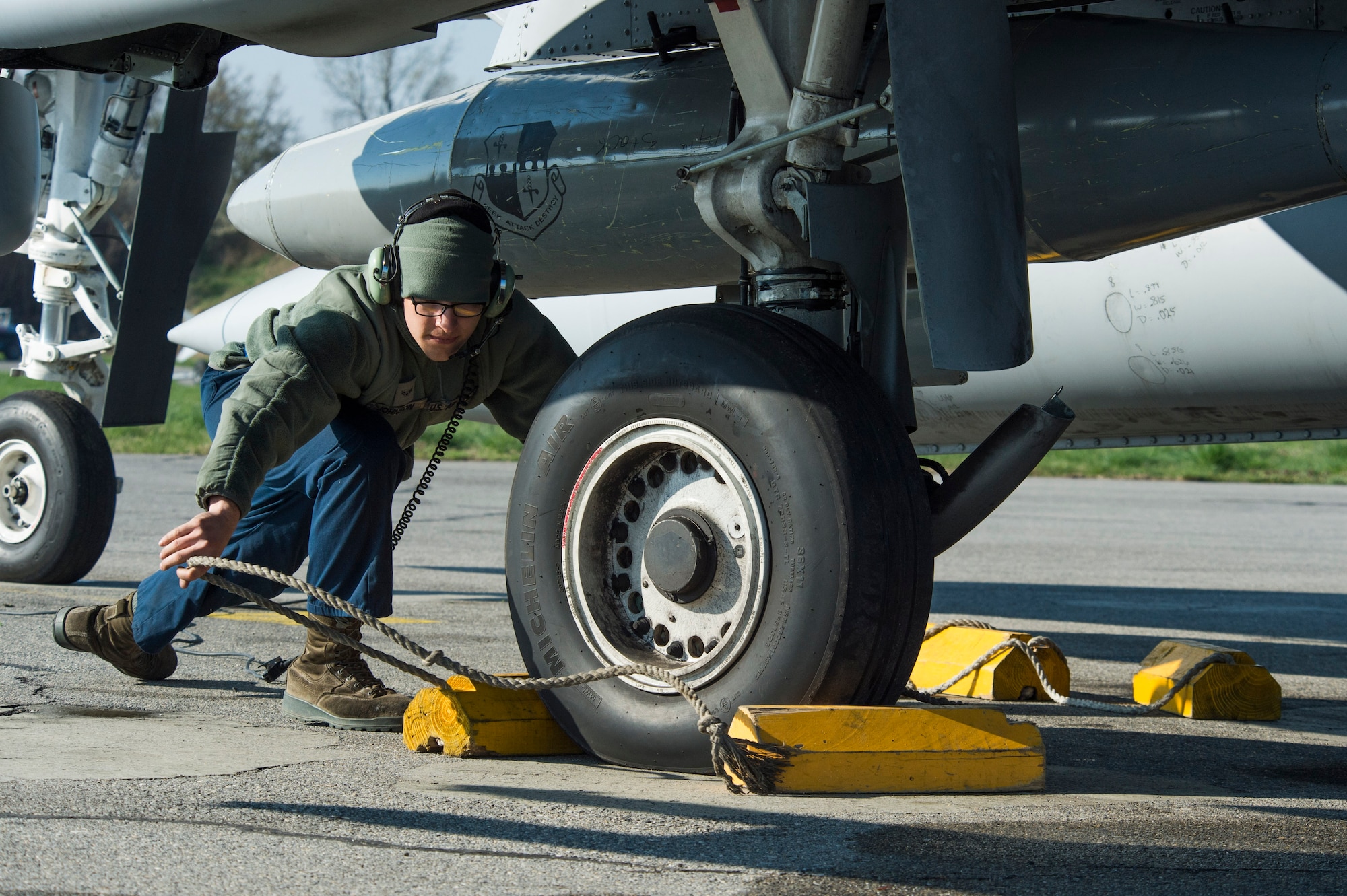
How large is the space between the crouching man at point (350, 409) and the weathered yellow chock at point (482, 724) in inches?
11.8

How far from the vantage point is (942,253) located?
10.5ft

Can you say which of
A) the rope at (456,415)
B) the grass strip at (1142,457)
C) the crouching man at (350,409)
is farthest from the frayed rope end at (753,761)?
the grass strip at (1142,457)

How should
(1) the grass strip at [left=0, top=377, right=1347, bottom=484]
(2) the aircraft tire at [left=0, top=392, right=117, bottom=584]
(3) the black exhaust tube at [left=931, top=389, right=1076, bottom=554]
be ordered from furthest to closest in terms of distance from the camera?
1. (1) the grass strip at [left=0, top=377, right=1347, bottom=484]
2. (2) the aircraft tire at [left=0, top=392, right=117, bottom=584]
3. (3) the black exhaust tube at [left=931, top=389, right=1076, bottom=554]

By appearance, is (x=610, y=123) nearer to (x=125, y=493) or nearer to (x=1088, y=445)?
(x=1088, y=445)

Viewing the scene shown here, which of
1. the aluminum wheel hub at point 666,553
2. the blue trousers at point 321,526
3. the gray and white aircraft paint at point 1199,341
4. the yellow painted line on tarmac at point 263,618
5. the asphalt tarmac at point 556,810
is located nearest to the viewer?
the asphalt tarmac at point 556,810

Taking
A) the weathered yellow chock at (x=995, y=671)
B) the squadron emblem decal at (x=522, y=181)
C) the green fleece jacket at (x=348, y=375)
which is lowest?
the weathered yellow chock at (x=995, y=671)

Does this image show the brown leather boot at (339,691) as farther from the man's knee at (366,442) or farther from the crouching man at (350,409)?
the man's knee at (366,442)

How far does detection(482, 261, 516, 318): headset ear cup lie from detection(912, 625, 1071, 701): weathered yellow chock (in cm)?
177

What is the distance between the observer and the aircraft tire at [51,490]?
673cm

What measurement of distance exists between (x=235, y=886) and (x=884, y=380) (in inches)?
74.3

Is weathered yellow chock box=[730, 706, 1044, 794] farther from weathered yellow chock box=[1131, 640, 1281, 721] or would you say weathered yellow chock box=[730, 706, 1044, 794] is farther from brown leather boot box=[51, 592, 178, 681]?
brown leather boot box=[51, 592, 178, 681]

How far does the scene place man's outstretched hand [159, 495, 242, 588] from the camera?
3061 millimetres

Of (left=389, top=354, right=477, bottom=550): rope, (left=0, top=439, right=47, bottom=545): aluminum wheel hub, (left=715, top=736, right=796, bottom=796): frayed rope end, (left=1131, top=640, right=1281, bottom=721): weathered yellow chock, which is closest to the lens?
(left=715, top=736, right=796, bottom=796): frayed rope end

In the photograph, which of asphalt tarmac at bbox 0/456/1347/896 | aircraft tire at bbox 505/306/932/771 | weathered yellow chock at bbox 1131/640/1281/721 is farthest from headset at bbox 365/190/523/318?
weathered yellow chock at bbox 1131/640/1281/721
